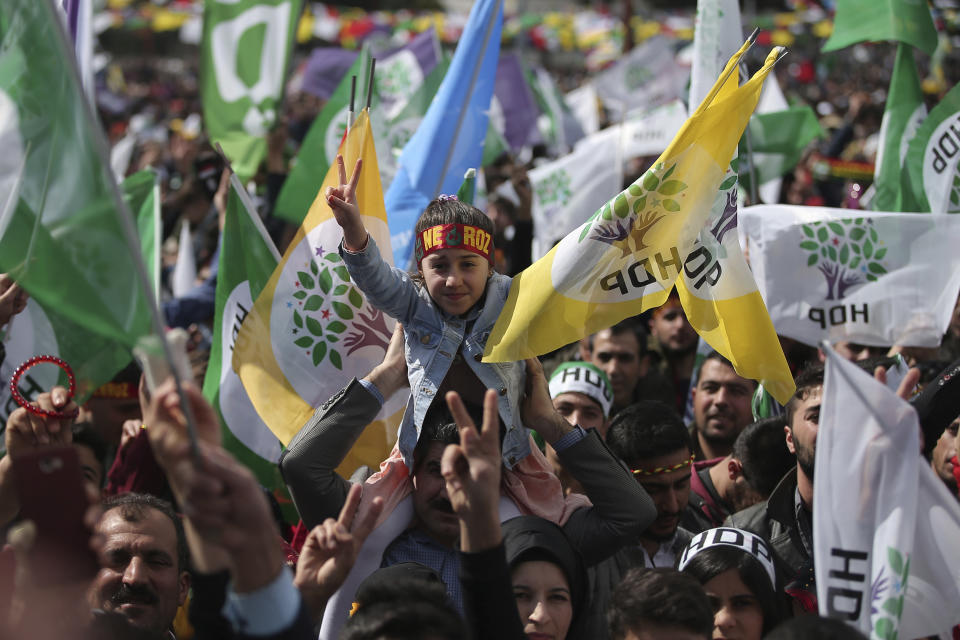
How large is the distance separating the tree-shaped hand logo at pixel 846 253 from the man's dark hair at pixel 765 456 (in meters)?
0.81

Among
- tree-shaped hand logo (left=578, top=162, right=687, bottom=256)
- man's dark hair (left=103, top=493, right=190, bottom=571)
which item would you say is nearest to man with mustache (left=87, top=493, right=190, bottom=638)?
man's dark hair (left=103, top=493, right=190, bottom=571)

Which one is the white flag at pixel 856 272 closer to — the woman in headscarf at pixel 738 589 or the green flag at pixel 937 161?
the green flag at pixel 937 161

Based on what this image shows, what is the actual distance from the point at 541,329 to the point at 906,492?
120cm

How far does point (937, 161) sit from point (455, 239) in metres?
2.75

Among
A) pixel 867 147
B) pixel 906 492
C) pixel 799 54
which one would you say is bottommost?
pixel 799 54

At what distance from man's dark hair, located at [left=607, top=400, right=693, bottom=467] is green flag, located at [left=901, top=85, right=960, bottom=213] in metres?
1.87

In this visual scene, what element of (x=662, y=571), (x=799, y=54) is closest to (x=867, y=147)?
(x=662, y=571)

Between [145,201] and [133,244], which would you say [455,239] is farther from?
[145,201]

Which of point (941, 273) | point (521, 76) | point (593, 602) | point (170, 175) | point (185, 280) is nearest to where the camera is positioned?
point (593, 602)

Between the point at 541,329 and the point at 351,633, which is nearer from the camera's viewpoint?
the point at 351,633

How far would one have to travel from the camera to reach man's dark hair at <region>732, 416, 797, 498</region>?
3910 millimetres

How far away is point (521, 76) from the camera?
959cm

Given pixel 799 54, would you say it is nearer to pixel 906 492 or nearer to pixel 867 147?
pixel 867 147

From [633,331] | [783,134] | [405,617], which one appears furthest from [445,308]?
[783,134]
